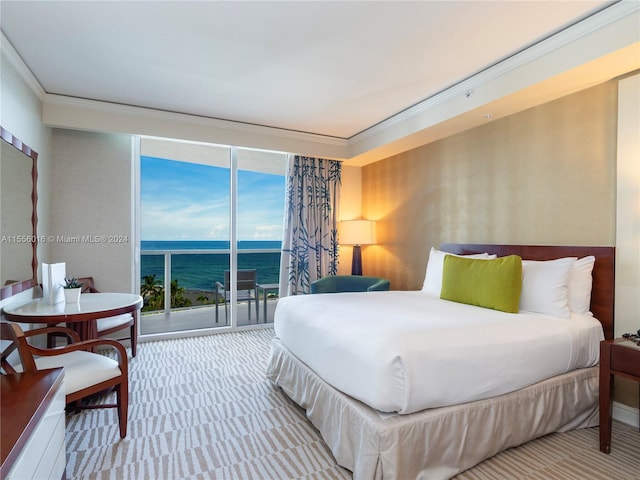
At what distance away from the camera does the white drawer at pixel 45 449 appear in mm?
1015

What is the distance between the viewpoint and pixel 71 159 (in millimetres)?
3738

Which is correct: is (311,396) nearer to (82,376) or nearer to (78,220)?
(82,376)

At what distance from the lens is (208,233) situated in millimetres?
4672

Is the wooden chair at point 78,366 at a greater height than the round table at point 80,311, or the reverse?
the round table at point 80,311

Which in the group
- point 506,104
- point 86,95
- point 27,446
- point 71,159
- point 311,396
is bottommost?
point 311,396

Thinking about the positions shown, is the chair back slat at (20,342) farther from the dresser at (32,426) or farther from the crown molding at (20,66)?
the crown molding at (20,66)

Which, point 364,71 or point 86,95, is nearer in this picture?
point 364,71

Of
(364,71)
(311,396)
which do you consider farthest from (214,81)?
(311,396)

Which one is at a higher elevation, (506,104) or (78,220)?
(506,104)

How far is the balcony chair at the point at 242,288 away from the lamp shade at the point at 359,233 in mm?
1372

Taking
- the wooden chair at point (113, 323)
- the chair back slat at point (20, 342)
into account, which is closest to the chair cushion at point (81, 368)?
the chair back slat at point (20, 342)

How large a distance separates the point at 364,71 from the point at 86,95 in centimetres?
268

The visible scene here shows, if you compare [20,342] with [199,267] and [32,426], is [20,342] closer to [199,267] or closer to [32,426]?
[32,426]

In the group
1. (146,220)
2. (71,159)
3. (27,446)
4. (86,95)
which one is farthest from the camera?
(146,220)
